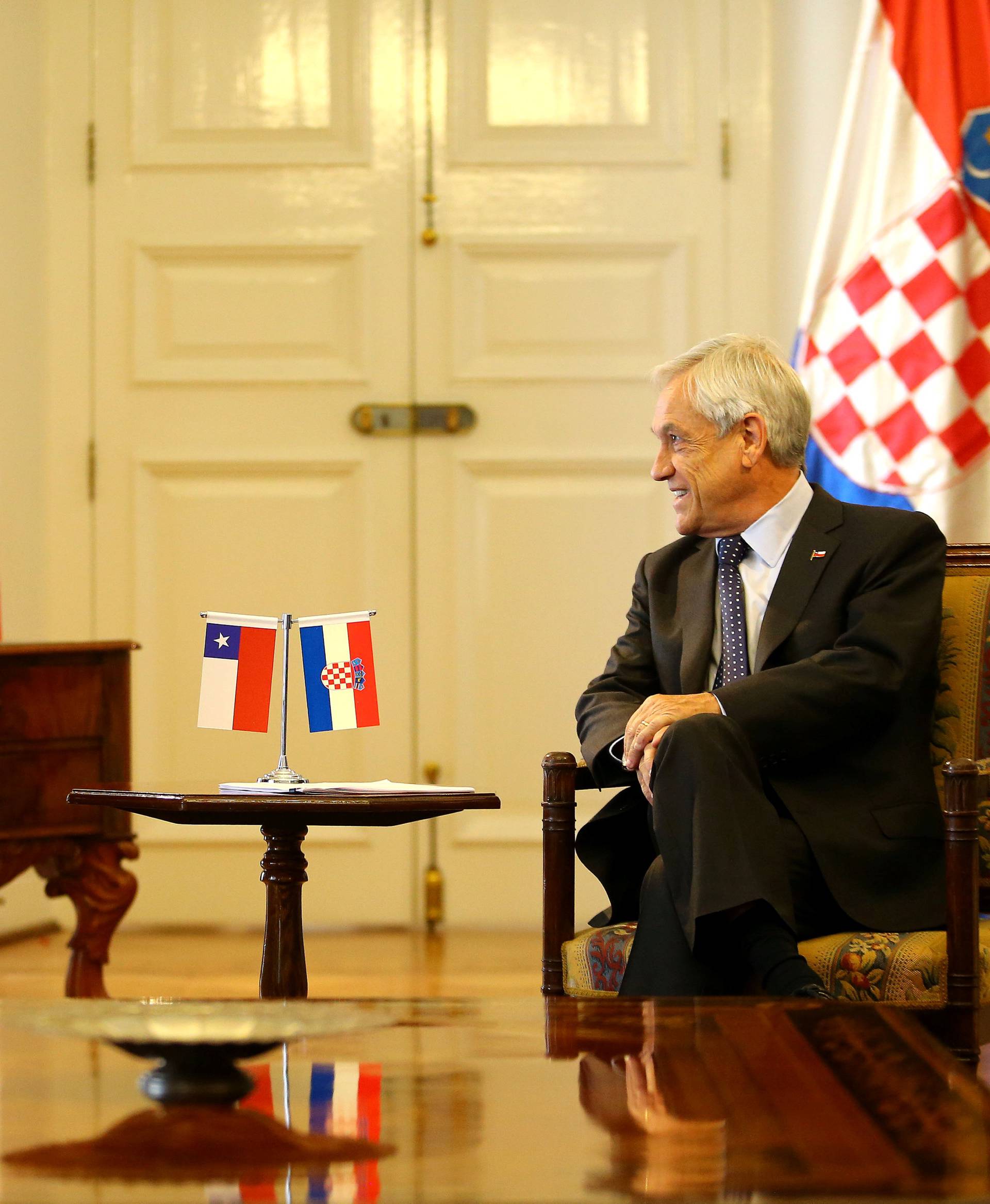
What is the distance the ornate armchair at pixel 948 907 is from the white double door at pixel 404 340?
1860 millimetres

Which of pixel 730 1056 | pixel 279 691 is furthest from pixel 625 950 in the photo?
pixel 279 691

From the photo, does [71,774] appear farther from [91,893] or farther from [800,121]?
[800,121]

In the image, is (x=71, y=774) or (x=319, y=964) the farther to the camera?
(x=319, y=964)

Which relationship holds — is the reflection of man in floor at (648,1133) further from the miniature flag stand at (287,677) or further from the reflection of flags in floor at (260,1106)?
the miniature flag stand at (287,677)

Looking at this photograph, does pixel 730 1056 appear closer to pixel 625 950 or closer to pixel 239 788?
pixel 625 950

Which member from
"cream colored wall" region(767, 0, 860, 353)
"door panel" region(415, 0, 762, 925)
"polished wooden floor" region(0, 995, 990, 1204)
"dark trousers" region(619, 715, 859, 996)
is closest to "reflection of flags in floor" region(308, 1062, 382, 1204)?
"polished wooden floor" region(0, 995, 990, 1204)

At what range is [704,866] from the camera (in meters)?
1.90

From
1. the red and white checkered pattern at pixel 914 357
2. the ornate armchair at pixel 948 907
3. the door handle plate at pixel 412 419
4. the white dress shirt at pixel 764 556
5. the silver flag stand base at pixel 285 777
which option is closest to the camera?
the ornate armchair at pixel 948 907

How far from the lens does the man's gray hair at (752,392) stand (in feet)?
7.77

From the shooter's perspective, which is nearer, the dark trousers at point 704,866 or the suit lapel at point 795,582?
the dark trousers at point 704,866

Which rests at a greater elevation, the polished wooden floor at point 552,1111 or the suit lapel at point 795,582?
the suit lapel at point 795,582

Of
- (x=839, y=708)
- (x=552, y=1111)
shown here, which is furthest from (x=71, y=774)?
(x=552, y=1111)

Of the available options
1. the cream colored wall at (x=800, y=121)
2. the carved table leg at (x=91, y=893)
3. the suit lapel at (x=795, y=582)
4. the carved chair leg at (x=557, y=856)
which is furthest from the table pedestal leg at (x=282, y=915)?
the cream colored wall at (x=800, y=121)

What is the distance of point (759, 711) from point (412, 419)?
2.27 m
